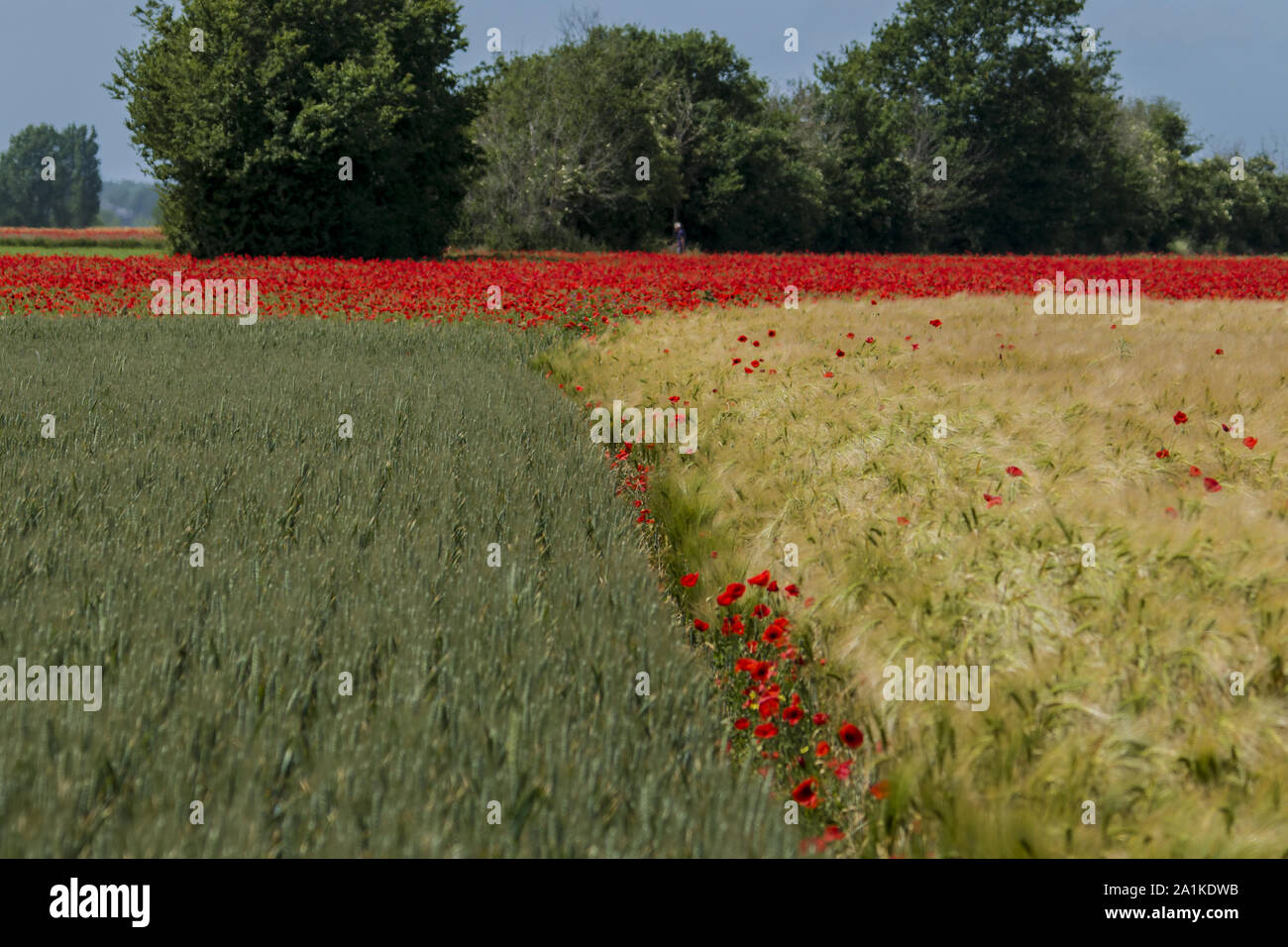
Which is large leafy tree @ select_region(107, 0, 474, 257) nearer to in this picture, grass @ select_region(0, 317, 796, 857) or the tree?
grass @ select_region(0, 317, 796, 857)

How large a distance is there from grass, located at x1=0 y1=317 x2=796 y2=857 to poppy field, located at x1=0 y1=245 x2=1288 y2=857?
0.05 feet

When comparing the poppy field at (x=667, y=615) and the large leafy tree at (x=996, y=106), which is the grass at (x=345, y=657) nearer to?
the poppy field at (x=667, y=615)

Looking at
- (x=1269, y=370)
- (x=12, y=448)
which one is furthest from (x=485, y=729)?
(x=1269, y=370)

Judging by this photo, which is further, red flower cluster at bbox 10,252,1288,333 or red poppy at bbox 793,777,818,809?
red flower cluster at bbox 10,252,1288,333

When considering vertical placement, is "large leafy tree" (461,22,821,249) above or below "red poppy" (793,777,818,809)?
above

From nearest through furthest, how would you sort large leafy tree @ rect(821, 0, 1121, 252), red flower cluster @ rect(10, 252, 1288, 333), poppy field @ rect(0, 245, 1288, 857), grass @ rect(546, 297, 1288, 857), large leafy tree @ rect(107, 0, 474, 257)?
1. poppy field @ rect(0, 245, 1288, 857)
2. grass @ rect(546, 297, 1288, 857)
3. red flower cluster @ rect(10, 252, 1288, 333)
4. large leafy tree @ rect(107, 0, 474, 257)
5. large leafy tree @ rect(821, 0, 1121, 252)

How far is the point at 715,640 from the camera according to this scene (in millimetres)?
4254

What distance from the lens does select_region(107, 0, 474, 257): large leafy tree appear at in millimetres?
25203

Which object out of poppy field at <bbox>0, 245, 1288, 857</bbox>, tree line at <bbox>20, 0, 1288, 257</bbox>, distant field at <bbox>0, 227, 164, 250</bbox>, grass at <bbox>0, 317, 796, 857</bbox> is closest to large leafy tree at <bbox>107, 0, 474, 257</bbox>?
tree line at <bbox>20, 0, 1288, 257</bbox>

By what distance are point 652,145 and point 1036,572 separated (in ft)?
114

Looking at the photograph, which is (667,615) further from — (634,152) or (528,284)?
(634,152)

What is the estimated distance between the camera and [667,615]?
13.0 feet
